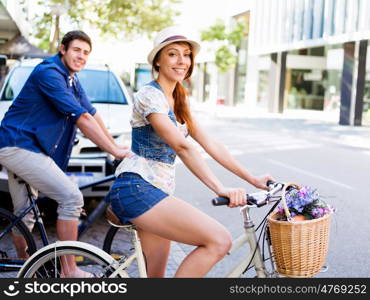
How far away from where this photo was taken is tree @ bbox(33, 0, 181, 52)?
1044 inches

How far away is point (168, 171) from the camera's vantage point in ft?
9.77

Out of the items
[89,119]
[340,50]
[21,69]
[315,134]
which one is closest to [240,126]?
[315,134]

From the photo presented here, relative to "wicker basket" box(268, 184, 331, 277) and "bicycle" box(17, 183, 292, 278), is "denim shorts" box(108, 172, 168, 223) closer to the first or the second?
"bicycle" box(17, 183, 292, 278)

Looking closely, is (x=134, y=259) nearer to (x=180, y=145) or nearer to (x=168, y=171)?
(x=168, y=171)

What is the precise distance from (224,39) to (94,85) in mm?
34231

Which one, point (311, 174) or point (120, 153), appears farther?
point (311, 174)

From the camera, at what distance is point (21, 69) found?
8.12 meters

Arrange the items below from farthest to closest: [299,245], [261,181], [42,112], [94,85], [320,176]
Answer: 1. [320,176]
2. [94,85]
3. [42,112]
4. [261,181]
5. [299,245]

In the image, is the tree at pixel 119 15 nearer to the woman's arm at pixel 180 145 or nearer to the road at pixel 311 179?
the road at pixel 311 179

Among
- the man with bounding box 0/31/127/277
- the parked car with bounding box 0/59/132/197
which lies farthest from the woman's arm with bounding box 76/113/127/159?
the parked car with bounding box 0/59/132/197

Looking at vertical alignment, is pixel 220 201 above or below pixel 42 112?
below

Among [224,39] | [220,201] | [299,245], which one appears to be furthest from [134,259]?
[224,39]

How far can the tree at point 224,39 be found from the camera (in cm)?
4138

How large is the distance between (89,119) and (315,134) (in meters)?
19.7
